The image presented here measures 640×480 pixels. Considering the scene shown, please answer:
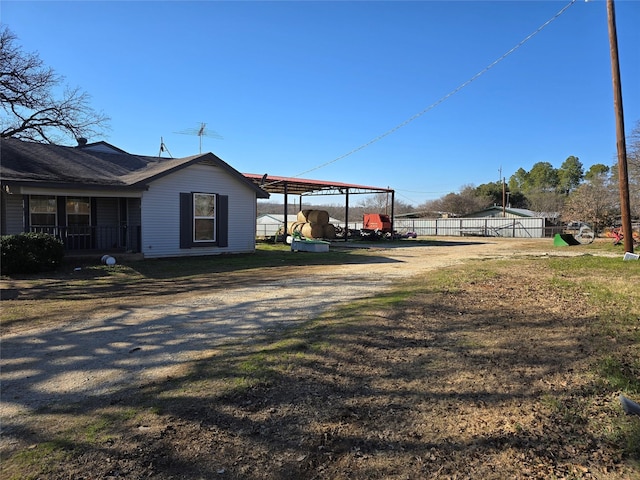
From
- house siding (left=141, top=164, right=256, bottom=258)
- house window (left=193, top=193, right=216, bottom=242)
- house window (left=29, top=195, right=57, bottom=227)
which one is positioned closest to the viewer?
house window (left=29, top=195, right=57, bottom=227)

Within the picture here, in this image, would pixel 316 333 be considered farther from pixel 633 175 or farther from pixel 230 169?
pixel 633 175

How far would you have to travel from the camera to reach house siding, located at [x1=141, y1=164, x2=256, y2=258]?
13719 millimetres

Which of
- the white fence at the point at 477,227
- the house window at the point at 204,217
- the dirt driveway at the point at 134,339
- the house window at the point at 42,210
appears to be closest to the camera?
the dirt driveway at the point at 134,339

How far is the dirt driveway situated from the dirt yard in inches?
1.0

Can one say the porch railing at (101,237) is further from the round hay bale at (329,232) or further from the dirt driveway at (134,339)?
the round hay bale at (329,232)

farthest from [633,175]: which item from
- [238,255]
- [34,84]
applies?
[34,84]

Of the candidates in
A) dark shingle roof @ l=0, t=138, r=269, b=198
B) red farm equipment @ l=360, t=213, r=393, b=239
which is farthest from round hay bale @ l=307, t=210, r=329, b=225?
dark shingle roof @ l=0, t=138, r=269, b=198

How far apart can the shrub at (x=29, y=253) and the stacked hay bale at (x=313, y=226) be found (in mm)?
17186

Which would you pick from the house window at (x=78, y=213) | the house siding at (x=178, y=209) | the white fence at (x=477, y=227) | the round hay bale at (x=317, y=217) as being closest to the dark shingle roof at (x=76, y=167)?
the house siding at (x=178, y=209)

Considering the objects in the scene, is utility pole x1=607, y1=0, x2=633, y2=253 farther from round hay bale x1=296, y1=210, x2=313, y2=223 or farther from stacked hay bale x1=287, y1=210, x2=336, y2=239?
round hay bale x1=296, y1=210, x2=313, y2=223

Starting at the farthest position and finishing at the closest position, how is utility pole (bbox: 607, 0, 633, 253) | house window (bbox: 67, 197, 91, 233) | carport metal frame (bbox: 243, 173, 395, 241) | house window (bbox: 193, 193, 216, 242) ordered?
carport metal frame (bbox: 243, 173, 395, 241) < house window (bbox: 193, 193, 216, 242) < house window (bbox: 67, 197, 91, 233) < utility pole (bbox: 607, 0, 633, 253)

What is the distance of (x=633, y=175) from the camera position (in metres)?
30.0

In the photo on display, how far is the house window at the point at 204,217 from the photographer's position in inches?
583

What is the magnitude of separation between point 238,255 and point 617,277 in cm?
1167
